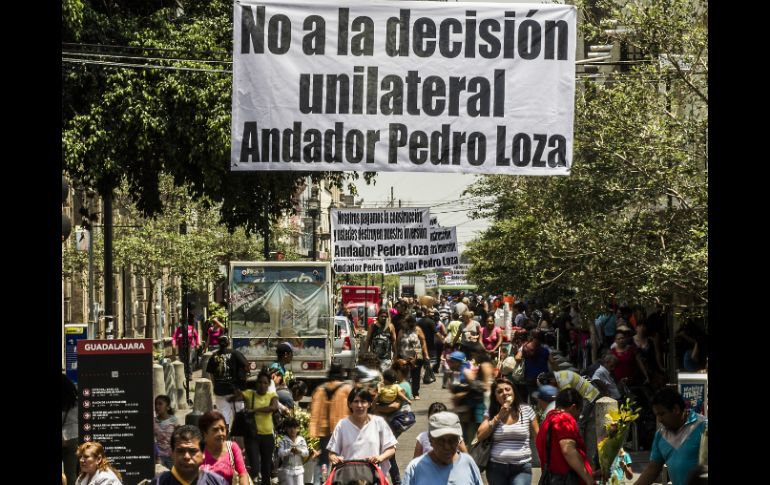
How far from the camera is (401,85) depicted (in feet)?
23.7

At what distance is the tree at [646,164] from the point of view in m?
13.2

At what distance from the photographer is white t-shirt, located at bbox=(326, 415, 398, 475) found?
10922 mm

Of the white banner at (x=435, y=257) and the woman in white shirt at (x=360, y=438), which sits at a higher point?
the white banner at (x=435, y=257)

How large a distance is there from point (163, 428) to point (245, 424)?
38.2 inches

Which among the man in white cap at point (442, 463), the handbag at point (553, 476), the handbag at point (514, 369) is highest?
the man in white cap at point (442, 463)

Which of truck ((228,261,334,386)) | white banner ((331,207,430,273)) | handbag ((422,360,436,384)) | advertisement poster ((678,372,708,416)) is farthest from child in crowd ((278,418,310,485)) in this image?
handbag ((422,360,436,384))

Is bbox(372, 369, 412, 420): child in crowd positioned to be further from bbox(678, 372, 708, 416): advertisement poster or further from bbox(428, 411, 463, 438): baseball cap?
bbox(428, 411, 463, 438): baseball cap

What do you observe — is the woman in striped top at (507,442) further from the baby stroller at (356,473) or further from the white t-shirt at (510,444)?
the baby stroller at (356,473)

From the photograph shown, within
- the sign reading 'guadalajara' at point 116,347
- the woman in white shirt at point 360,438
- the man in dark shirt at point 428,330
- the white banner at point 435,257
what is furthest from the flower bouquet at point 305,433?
the man in dark shirt at point 428,330

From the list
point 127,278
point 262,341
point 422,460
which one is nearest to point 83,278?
point 127,278

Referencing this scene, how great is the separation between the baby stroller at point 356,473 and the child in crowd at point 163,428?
412 centimetres

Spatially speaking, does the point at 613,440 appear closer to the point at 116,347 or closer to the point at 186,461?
the point at 116,347

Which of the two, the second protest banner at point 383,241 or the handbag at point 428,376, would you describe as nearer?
the second protest banner at point 383,241
